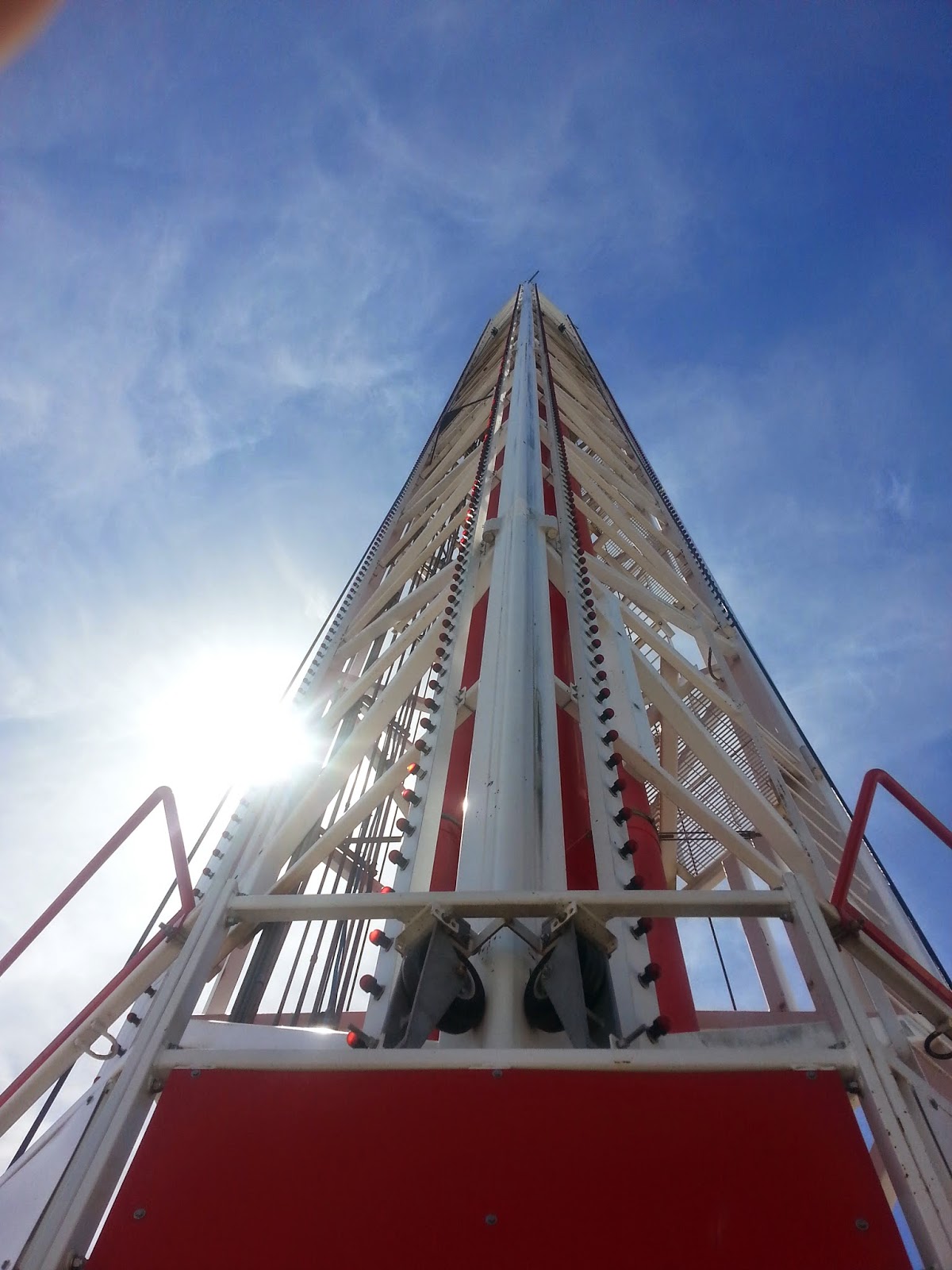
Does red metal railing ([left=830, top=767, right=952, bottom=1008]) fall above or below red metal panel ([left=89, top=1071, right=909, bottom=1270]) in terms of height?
above

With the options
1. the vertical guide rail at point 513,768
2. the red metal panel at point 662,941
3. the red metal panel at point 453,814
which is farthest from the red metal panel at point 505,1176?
the red metal panel at point 453,814

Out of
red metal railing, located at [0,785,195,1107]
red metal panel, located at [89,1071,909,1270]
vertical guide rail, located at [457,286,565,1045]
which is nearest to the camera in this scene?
red metal panel, located at [89,1071,909,1270]

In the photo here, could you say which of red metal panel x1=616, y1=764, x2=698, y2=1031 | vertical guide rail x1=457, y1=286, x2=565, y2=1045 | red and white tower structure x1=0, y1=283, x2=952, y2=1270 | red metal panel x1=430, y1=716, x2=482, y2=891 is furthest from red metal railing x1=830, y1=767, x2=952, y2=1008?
red metal panel x1=430, y1=716, x2=482, y2=891

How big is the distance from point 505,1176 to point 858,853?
5.14ft

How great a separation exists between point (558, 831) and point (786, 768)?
2.56m

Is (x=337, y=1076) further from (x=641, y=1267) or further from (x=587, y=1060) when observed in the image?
(x=641, y=1267)

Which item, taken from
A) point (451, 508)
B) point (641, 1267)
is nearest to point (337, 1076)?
point (641, 1267)

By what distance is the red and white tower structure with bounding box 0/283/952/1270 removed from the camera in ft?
4.91

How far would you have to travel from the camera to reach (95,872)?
279 centimetres

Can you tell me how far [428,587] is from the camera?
5035mm

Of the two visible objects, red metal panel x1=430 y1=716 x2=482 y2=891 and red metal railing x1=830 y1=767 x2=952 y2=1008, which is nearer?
red metal railing x1=830 y1=767 x2=952 y2=1008

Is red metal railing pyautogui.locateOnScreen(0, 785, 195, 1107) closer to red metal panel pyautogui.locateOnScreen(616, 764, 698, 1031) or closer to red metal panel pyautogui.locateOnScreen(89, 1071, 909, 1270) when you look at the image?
red metal panel pyautogui.locateOnScreen(89, 1071, 909, 1270)

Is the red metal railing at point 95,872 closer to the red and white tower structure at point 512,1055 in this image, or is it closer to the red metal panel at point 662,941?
the red and white tower structure at point 512,1055

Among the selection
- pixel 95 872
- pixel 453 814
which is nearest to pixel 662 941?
pixel 453 814
